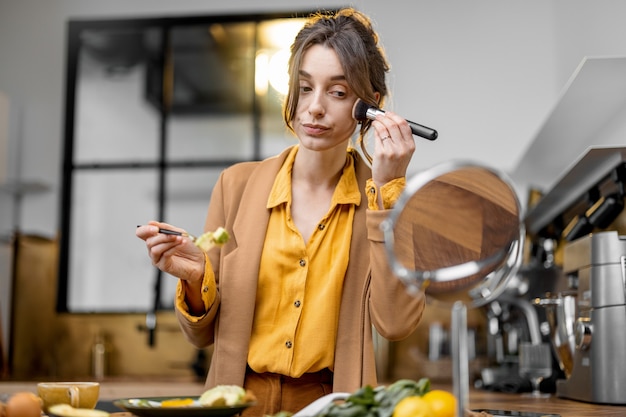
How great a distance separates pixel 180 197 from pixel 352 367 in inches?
108

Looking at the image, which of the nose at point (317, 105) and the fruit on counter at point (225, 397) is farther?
the nose at point (317, 105)

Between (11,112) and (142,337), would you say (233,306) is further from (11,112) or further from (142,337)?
(11,112)

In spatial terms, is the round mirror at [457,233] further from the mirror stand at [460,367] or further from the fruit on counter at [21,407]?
the fruit on counter at [21,407]

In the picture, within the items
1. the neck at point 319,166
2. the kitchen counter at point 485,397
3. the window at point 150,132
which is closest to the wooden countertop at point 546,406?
the kitchen counter at point 485,397

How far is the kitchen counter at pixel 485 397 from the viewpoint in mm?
1703

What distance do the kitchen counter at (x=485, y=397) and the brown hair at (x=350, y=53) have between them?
28.0 inches

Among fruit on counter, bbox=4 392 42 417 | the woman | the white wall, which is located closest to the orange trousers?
the woman

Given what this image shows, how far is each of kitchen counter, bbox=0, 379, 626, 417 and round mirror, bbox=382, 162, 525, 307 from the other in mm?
568

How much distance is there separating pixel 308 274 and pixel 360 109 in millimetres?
314

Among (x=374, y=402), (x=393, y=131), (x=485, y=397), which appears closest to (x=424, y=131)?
(x=393, y=131)

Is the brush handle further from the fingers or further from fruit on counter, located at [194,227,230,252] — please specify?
fruit on counter, located at [194,227,230,252]

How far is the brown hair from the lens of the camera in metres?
1.41

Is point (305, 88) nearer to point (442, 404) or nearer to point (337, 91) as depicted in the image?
point (337, 91)

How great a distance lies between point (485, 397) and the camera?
89.3 inches
